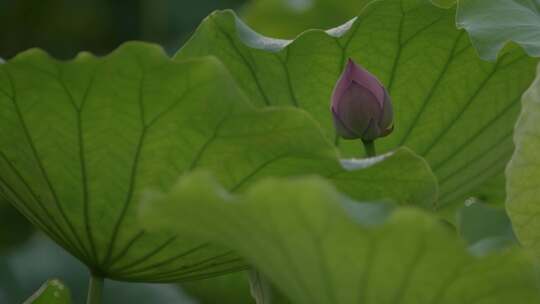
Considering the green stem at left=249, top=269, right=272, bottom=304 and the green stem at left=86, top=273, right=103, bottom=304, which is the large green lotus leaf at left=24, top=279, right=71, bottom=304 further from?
the green stem at left=249, top=269, right=272, bottom=304

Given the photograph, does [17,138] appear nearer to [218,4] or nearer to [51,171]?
[51,171]

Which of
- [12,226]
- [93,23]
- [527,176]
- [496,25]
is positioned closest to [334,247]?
[527,176]

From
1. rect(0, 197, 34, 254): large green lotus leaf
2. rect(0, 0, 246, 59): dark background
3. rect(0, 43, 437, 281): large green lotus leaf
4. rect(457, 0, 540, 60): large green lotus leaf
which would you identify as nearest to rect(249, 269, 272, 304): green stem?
rect(0, 43, 437, 281): large green lotus leaf

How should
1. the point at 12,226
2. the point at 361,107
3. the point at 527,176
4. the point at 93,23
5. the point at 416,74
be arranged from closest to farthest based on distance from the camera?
the point at 527,176
the point at 361,107
the point at 416,74
the point at 12,226
the point at 93,23

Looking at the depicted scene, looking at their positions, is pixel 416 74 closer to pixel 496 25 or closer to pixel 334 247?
pixel 496 25

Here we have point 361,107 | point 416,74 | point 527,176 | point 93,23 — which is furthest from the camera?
point 93,23

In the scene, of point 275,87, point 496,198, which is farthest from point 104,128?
point 496,198

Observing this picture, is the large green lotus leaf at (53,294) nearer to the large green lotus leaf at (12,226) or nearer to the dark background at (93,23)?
the large green lotus leaf at (12,226)
